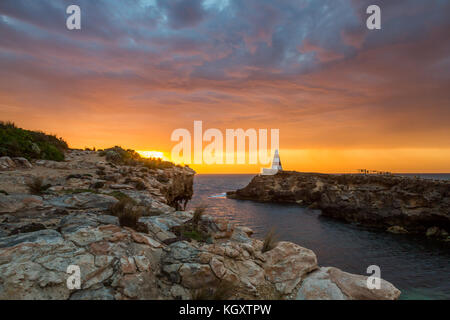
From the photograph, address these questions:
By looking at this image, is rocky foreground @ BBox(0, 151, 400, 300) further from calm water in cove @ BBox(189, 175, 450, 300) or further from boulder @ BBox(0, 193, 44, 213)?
calm water in cove @ BBox(189, 175, 450, 300)

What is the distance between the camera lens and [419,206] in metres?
30.2

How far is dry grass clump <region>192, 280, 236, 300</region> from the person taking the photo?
16.0 ft

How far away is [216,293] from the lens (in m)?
4.92

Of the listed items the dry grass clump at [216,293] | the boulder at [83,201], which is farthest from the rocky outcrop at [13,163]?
→ the dry grass clump at [216,293]

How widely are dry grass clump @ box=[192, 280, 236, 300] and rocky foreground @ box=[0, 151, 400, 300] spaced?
36 mm

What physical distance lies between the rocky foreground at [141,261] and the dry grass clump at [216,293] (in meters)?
0.04

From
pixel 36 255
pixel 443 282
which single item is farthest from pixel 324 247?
pixel 36 255

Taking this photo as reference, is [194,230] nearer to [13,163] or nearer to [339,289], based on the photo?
[339,289]

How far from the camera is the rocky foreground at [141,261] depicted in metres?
4.56

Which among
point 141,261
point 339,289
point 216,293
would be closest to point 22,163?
point 141,261

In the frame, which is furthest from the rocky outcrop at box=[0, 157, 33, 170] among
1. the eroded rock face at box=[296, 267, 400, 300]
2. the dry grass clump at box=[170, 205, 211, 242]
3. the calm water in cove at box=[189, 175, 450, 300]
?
the calm water in cove at box=[189, 175, 450, 300]

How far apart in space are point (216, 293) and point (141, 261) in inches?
80.2

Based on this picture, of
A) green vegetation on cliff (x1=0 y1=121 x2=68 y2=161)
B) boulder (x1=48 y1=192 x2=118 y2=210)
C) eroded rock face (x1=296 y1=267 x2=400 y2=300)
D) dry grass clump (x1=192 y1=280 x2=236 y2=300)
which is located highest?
green vegetation on cliff (x1=0 y1=121 x2=68 y2=161)

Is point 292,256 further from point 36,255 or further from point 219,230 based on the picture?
point 36,255
